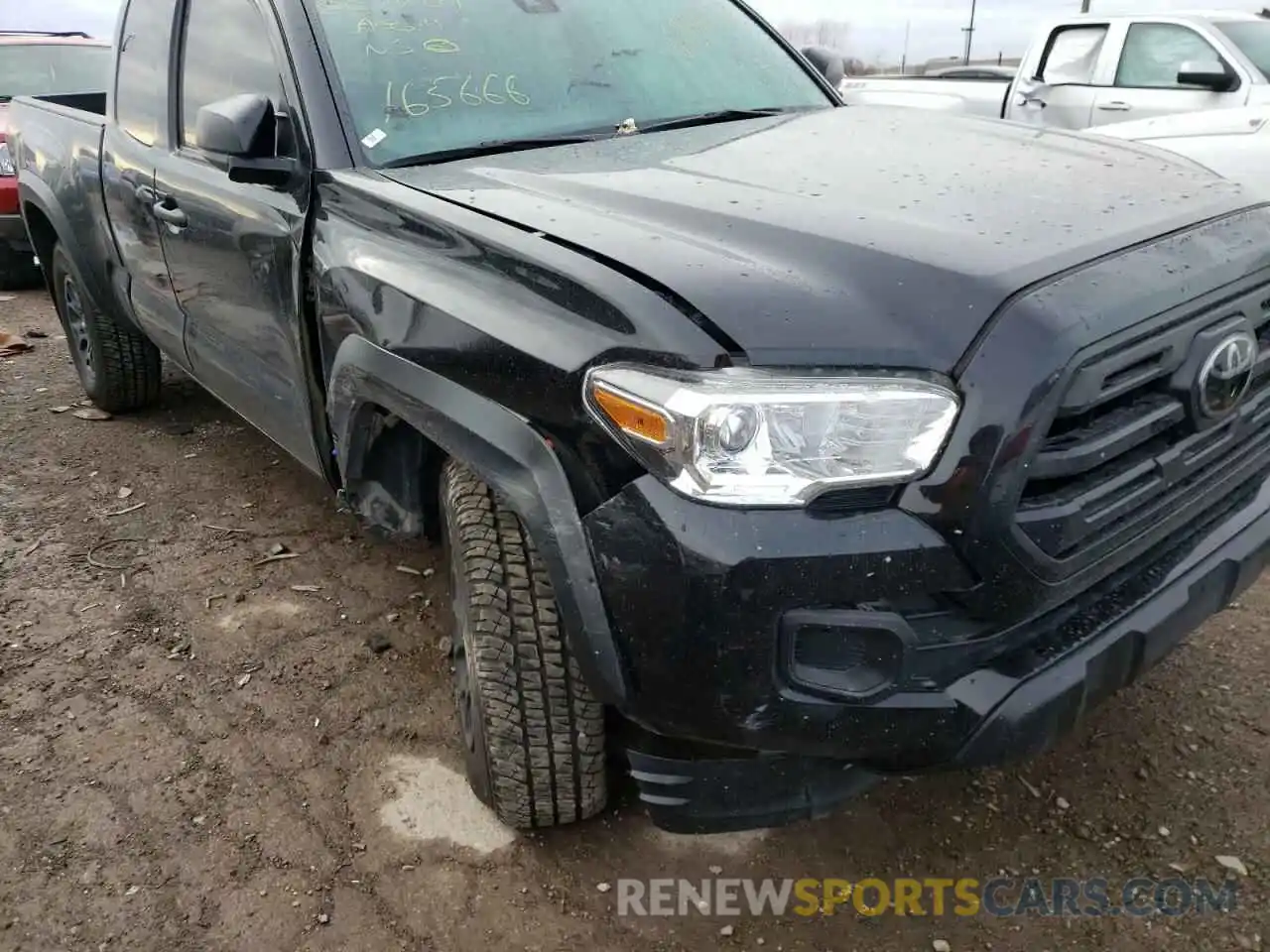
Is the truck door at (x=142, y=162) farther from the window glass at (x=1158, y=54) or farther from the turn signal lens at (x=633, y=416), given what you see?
the window glass at (x=1158, y=54)

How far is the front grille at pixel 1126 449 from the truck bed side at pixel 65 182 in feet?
11.6

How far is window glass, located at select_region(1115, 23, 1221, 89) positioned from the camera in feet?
22.6

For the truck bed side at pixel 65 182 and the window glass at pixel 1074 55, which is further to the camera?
the window glass at pixel 1074 55

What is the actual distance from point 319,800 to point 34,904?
0.58 m

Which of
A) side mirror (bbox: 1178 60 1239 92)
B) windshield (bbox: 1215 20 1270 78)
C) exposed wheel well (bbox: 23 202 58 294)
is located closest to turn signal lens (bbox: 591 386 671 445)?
exposed wheel well (bbox: 23 202 58 294)

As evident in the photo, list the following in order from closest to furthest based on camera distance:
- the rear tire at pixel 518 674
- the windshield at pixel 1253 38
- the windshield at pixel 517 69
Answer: the rear tire at pixel 518 674 < the windshield at pixel 517 69 < the windshield at pixel 1253 38

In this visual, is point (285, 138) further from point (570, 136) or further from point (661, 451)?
point (661, 451)

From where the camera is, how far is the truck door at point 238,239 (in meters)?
2.49

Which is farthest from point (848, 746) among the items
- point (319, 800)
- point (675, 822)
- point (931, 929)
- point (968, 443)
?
point (319, 800)

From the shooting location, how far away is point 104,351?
456 cm

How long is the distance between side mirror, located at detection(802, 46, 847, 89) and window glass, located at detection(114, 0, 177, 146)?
2098 mm

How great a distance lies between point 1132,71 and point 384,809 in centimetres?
741

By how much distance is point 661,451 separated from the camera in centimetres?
153

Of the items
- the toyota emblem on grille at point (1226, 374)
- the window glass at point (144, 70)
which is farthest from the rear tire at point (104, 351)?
the toyota emblem on grille at point (1226, 374)
